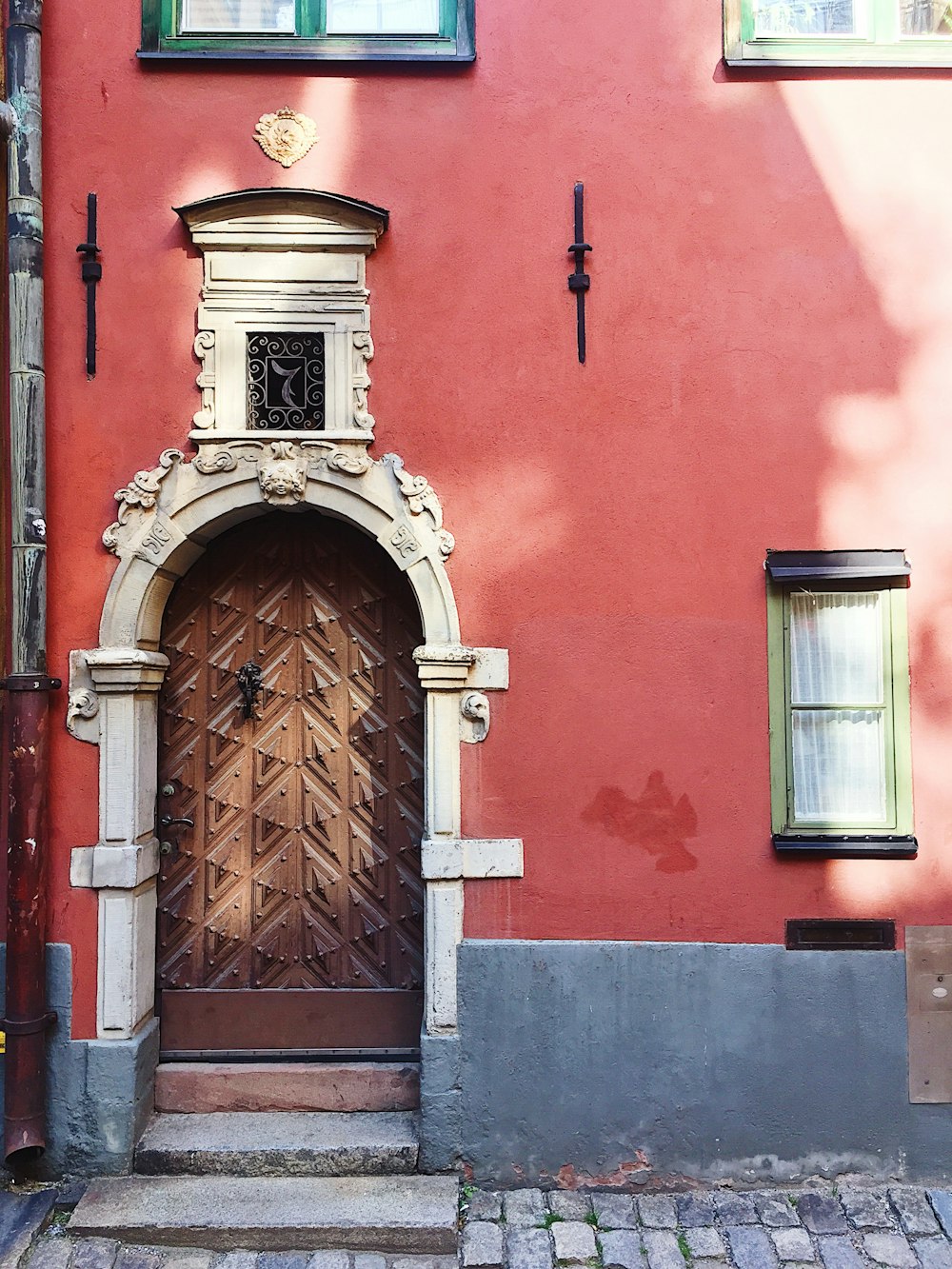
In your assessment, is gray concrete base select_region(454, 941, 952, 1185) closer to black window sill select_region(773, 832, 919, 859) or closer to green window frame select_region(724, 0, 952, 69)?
black window sill select_region(773, 832, 919, 859)

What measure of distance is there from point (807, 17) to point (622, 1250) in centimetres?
524

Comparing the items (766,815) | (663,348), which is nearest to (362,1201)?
(766,815)

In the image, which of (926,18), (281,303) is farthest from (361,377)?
(926,18)

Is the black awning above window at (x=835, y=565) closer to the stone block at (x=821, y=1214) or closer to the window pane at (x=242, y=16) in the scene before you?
the stone block at (x=821, y=1214)

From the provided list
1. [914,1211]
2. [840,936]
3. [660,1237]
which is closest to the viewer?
[660,1237]

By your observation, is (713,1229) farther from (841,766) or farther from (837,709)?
(837,709)

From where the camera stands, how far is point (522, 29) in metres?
4.16

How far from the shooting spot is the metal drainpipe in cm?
393

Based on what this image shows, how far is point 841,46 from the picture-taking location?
420 cm

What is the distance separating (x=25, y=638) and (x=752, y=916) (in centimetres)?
329

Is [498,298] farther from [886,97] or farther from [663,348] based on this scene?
[886,97]

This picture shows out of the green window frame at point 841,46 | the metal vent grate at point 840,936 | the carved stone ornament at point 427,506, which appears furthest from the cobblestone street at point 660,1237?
the green window frame at point 841,46

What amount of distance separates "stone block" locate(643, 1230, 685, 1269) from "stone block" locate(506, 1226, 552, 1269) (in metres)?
0.38

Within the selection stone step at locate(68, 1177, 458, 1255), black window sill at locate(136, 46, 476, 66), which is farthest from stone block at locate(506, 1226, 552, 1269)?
black window sill at locate(136, 46, 476, 66)
